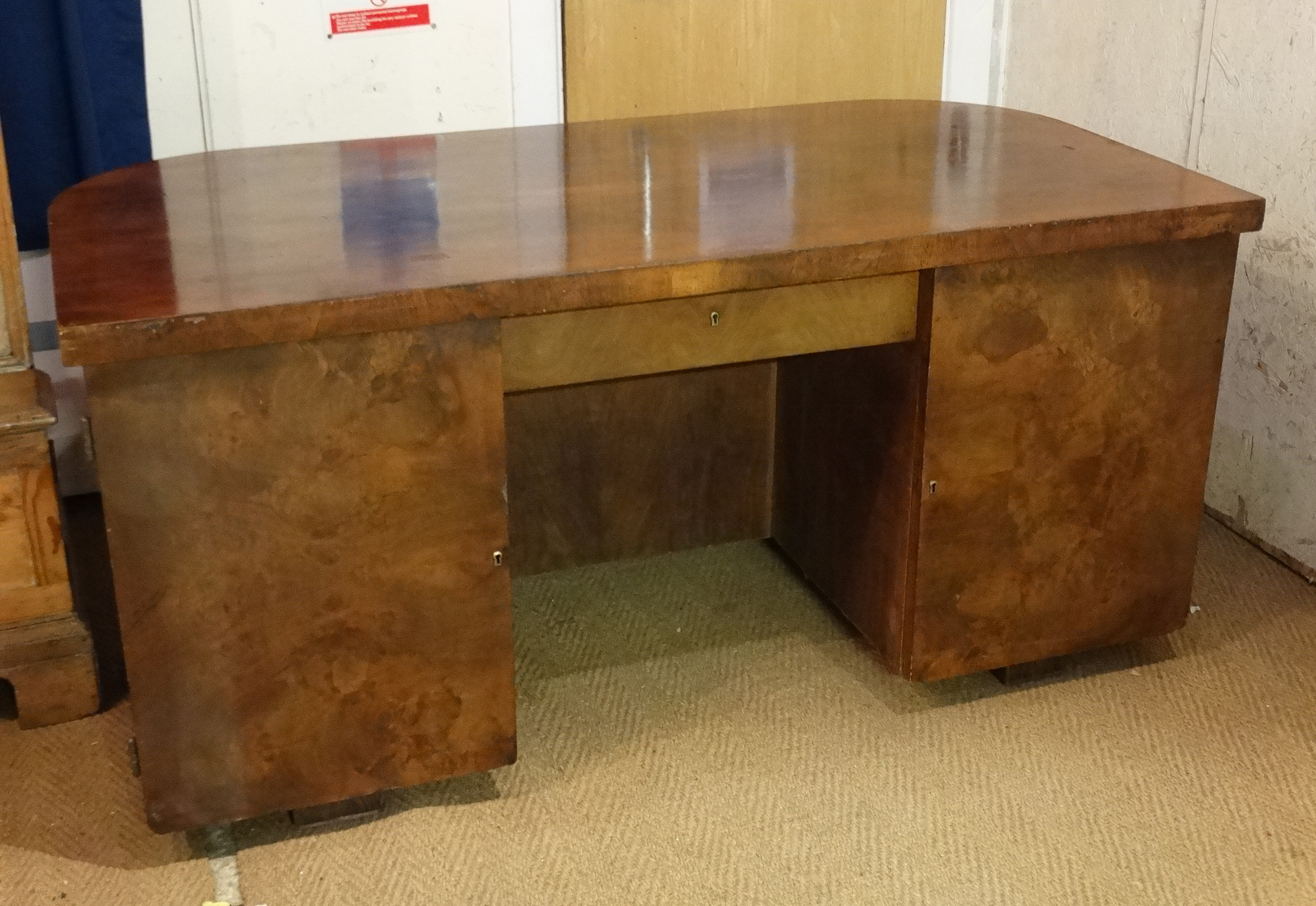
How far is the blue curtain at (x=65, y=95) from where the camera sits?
2115 millimetres

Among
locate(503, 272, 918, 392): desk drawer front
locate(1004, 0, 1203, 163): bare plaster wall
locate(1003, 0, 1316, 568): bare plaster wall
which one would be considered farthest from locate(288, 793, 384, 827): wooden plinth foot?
locate(1004, 0, 1203, 163): bare plaster wall

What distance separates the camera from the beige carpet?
152cm

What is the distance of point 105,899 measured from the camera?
59.2 inches

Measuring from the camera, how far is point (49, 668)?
1785 mm

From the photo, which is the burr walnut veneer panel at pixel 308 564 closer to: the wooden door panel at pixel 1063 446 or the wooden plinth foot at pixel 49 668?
the wooden plinth foot at pixel 49 668

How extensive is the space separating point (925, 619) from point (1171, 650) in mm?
458

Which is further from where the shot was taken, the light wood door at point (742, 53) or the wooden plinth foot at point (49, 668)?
the light wood door at point (742, 53)

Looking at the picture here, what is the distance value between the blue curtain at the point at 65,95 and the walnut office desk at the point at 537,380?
1.22 feet

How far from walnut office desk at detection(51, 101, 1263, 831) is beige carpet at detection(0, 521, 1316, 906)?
87 millimetres

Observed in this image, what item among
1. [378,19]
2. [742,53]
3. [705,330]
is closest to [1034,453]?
[705,330]

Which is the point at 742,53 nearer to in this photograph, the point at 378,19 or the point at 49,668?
the point at 378,19

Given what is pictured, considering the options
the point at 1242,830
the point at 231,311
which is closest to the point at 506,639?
the point at 231,311

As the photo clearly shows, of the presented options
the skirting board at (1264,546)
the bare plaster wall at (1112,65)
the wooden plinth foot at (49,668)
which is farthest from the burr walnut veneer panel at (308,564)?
the bare plaster wall at (1112,65)

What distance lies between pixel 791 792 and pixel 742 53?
1484 millimetres
